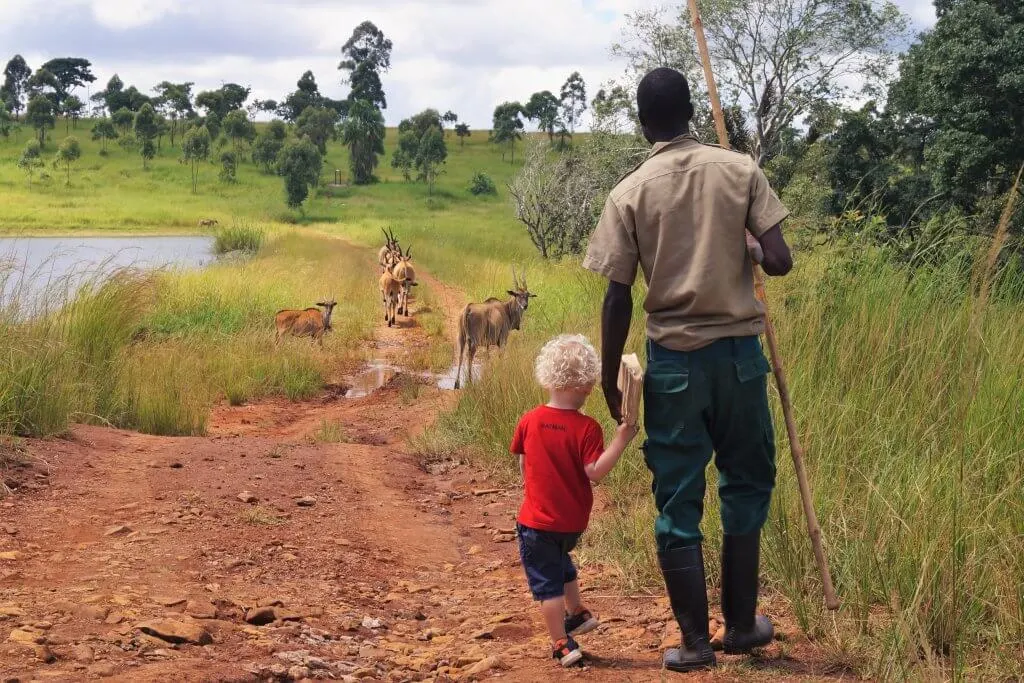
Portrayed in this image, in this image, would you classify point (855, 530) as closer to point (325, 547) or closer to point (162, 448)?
point (325, 547)

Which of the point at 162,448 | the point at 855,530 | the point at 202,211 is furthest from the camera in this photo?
the point at 202,211

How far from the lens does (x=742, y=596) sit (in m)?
4.11

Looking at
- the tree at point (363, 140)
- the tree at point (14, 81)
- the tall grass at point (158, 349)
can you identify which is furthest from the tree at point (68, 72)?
the tall grass at point (158, 349)

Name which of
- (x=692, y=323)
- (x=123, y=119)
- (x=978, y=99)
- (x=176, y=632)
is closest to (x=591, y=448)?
(x=692, y=323)

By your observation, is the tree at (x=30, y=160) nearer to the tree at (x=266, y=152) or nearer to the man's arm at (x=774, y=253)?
the tree at (x=266, y=152)

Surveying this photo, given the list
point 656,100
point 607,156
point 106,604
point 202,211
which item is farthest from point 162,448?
point 202,211

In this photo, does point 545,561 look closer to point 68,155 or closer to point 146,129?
point 68,155

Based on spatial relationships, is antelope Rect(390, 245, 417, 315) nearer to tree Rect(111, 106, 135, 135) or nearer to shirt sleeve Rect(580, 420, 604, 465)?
shirt sleeve Rect(580, 420, 604, 465)

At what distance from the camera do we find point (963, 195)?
704 inches

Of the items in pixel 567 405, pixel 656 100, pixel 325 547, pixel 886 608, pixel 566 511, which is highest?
pixel 656 100

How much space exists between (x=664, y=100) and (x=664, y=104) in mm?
14

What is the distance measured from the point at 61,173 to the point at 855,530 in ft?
282

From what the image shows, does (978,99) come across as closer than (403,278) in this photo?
Yes

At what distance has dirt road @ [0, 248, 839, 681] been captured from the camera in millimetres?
4367
